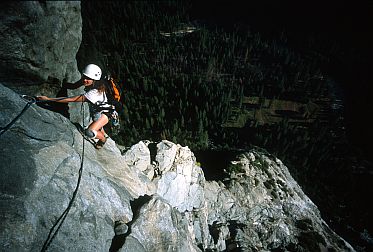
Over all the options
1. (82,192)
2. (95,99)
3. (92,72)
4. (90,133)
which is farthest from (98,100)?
(82,192)

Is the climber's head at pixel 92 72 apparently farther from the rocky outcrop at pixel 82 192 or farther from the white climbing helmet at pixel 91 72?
the rocky outcrop at pixel 82 192

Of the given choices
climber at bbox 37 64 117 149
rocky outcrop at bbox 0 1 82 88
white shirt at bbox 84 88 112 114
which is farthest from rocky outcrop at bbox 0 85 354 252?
rocky outcrop at bbox 0 1 82 88

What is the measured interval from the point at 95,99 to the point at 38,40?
247 centimetres

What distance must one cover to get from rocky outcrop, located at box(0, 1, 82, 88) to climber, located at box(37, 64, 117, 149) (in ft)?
3.85

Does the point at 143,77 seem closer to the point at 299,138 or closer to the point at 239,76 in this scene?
the point at 239,76

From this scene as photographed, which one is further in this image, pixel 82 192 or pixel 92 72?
pixel 92 72

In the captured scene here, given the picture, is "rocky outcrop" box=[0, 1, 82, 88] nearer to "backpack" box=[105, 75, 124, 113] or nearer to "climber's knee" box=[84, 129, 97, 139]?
"backpack" box=[105, 75, 124, 113]

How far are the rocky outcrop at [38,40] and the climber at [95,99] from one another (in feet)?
3.85

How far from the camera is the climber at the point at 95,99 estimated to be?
7240 mm

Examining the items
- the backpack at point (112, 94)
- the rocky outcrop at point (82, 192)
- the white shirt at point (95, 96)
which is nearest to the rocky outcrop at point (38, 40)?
the rocky outcrop at point (82, 192)

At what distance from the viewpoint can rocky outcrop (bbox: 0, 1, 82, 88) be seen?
6602 mm

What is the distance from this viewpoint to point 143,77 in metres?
34.4

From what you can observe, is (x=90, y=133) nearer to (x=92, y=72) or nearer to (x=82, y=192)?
(x=92, y=72)

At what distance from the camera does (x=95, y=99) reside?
24.8ft
